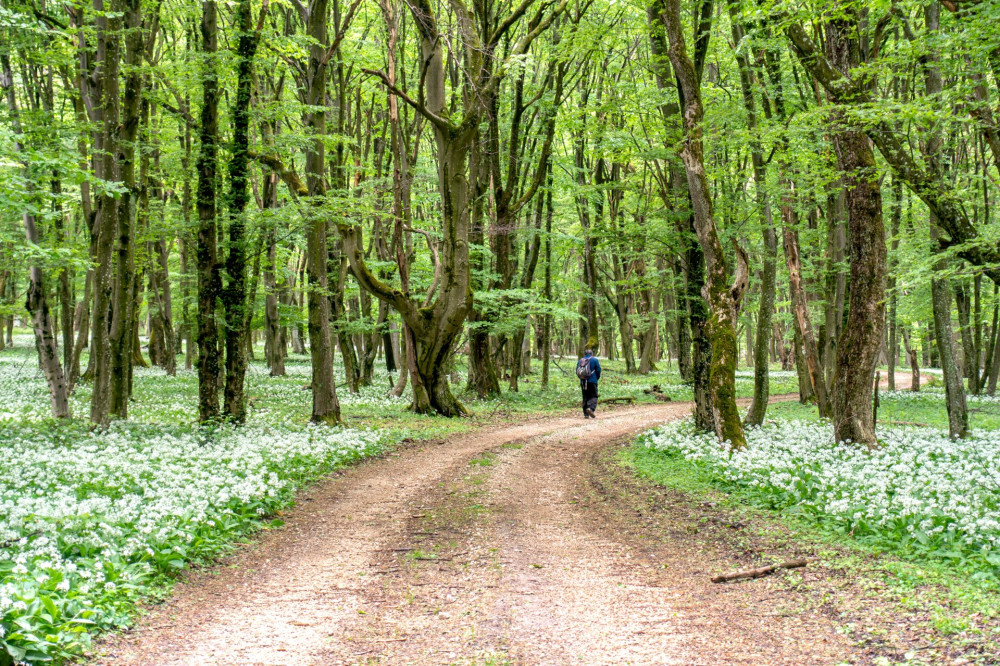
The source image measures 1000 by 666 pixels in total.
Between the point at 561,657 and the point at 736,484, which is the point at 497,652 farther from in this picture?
the point at 736,484

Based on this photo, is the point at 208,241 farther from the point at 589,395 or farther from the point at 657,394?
the point at 657,394

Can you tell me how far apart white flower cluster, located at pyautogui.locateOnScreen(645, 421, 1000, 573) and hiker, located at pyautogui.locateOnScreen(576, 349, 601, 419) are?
532 centimetres

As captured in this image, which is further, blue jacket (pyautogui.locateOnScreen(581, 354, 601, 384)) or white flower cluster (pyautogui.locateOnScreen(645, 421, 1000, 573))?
blue jacket (pyautogui.locateOnScreen(581, 354, 601, 384))

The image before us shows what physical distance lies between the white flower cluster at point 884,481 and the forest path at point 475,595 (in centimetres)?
139

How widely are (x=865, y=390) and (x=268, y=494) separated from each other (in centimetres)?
1018

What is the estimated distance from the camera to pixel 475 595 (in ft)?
18.9

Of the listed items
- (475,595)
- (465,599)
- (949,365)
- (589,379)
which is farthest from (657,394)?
(465,599)

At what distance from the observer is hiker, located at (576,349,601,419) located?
19.0m

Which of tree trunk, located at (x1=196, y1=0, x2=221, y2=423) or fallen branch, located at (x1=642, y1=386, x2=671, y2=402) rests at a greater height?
tree trunk, located at (x1=196, y1=0, x2=221, y2=423)

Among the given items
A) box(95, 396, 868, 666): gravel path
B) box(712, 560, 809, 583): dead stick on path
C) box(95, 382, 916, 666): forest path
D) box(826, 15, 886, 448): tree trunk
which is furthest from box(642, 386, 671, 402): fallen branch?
box(712, 560, 809, 583): dead stick on path

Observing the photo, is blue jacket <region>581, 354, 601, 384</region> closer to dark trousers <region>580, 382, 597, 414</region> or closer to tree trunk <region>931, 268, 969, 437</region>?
dark trousers <region>580, 382, 597, 414</region>

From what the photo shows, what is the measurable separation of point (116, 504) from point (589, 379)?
553 inches

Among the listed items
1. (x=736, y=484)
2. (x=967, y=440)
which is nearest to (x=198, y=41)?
(x=736, y=484)

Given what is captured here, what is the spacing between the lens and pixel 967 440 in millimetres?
12391
